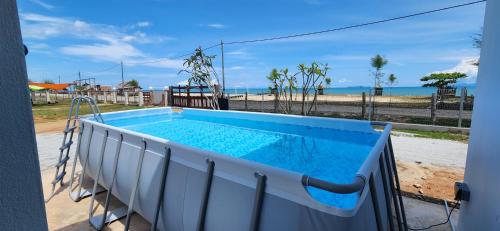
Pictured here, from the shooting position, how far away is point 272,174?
1.74m

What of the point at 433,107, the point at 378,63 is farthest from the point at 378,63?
the point at 433,107

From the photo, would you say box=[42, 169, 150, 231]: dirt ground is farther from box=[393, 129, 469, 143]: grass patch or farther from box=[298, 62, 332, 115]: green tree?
box=[393, 129, 469, 143]: grass patch

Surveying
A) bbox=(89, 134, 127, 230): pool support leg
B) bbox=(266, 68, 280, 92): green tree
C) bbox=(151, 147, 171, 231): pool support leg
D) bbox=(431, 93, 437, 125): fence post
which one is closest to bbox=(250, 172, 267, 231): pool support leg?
bbox=(151, 147, 171, 231): pool support leg

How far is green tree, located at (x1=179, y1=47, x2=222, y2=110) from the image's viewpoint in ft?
39.1

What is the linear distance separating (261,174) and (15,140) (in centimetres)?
135

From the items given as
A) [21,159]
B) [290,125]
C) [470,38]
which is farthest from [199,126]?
[470,38]

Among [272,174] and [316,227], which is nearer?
[316,227]

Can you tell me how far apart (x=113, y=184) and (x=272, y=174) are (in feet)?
9.71

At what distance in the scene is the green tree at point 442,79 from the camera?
2563cm

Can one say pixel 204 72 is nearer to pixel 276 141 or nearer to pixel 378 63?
pixel 276 141

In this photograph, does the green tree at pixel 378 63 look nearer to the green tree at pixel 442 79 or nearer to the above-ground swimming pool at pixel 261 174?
the green tree at pixel 442 79

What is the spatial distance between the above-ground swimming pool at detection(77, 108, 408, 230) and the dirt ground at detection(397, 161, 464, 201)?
897mm

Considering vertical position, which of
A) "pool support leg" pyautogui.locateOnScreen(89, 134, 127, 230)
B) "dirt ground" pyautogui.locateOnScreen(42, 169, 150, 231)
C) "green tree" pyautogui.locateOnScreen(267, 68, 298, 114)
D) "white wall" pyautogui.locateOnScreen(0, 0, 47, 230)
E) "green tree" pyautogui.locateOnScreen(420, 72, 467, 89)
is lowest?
"dirt ground" pyautogui.locateOnScreen(42, 169, 150, 231)

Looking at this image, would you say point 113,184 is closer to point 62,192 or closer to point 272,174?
point 62,192
